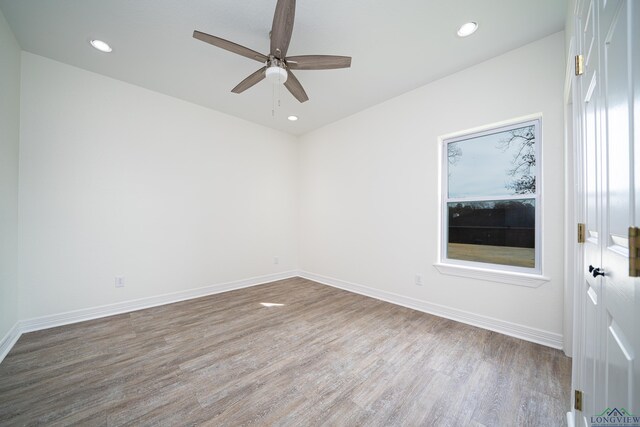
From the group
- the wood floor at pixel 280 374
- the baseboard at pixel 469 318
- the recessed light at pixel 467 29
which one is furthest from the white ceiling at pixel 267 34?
the wood floor at pixel 280 374

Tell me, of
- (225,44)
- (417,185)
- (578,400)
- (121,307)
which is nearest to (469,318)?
(578,400)

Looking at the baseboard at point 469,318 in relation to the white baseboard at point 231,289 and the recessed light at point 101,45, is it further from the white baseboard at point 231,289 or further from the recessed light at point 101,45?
the recessed light at point 101,45

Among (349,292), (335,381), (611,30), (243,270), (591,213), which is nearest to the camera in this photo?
(611,30)

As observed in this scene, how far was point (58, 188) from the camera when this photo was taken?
2660 mm

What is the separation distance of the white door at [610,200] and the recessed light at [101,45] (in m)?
3.63

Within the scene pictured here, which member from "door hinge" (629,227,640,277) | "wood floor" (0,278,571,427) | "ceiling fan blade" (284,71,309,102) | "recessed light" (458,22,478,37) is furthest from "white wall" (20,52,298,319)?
"door hinge" (629,227,640,277)

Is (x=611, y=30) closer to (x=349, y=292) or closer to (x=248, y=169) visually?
(x=349, y=292)

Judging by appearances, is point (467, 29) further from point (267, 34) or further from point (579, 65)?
point (267, 34)

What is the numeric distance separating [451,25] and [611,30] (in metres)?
1.84

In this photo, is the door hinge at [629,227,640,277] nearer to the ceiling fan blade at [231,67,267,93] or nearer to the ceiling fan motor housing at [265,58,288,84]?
the ceiling fan motor housing at [265,58,288,84]

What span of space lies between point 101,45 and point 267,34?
1.73 metres

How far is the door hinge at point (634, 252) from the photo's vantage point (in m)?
0.52

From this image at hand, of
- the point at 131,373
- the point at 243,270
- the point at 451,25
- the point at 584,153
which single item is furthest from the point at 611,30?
the point at 243,270

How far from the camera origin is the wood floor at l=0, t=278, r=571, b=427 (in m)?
1.46
